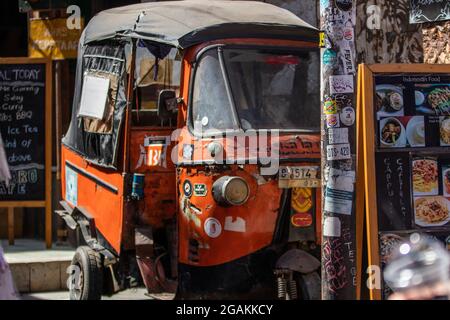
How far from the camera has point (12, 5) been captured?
41.3 feet

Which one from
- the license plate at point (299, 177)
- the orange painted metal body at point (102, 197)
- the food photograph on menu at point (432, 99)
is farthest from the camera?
the orange painted metal body at point (102, 197)

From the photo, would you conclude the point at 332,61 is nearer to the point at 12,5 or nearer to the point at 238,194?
the point at 238,194

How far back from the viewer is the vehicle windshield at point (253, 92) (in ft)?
22.2

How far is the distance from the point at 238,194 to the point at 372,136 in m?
1.12

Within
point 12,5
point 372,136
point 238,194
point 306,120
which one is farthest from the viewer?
point 12,5

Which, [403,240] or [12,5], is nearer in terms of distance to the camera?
[403,240]

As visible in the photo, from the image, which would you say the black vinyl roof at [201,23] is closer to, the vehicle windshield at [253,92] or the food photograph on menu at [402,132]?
the vehicle windshield at [253,92]

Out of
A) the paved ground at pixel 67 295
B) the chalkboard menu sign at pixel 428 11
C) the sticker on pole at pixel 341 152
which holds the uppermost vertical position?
the chalkboard menu sign at pixel 428 11

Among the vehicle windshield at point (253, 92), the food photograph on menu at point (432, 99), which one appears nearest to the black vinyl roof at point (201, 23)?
the vehicle windshield at point (253, 92)

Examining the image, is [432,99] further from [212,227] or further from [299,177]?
[212,227]
